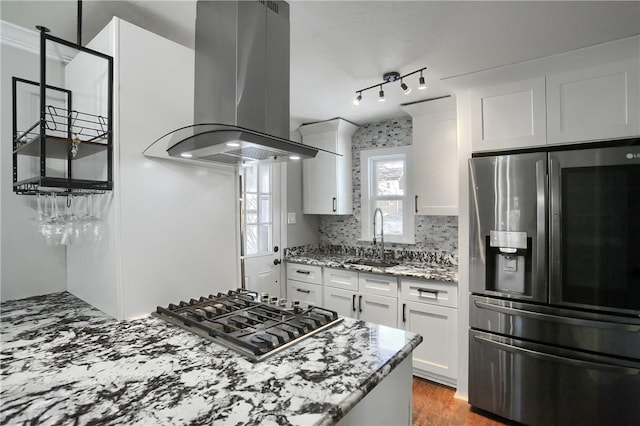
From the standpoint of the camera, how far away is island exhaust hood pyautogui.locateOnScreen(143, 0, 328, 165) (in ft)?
3.86

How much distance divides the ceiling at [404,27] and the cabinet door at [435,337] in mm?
1835

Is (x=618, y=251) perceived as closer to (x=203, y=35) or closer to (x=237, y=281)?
(x=237, y=281)

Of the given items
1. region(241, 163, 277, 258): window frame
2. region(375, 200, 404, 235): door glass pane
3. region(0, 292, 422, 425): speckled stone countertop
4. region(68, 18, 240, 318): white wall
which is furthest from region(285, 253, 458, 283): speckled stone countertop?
region(68, 18, 240, 318): white wall

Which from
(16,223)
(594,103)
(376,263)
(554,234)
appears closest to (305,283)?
(376,263)

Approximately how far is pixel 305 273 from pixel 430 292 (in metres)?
1.32

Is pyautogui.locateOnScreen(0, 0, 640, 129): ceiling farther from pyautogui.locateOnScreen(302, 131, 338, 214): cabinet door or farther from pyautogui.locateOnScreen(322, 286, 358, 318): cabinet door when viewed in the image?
pyautogui.locateOnScreen(322, 286, 358, 318): cabinet door

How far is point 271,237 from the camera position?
137 inches

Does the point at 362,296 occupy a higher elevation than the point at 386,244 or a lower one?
lower

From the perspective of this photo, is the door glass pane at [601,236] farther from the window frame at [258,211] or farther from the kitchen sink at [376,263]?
the window frame at [258,211]

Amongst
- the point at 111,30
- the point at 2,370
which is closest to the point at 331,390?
the point at 2,370

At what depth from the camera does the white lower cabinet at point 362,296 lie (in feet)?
9.19

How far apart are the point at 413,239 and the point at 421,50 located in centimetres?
195

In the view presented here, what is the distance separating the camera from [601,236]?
188 centimetres

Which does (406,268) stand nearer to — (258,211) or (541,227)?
(541,227)
